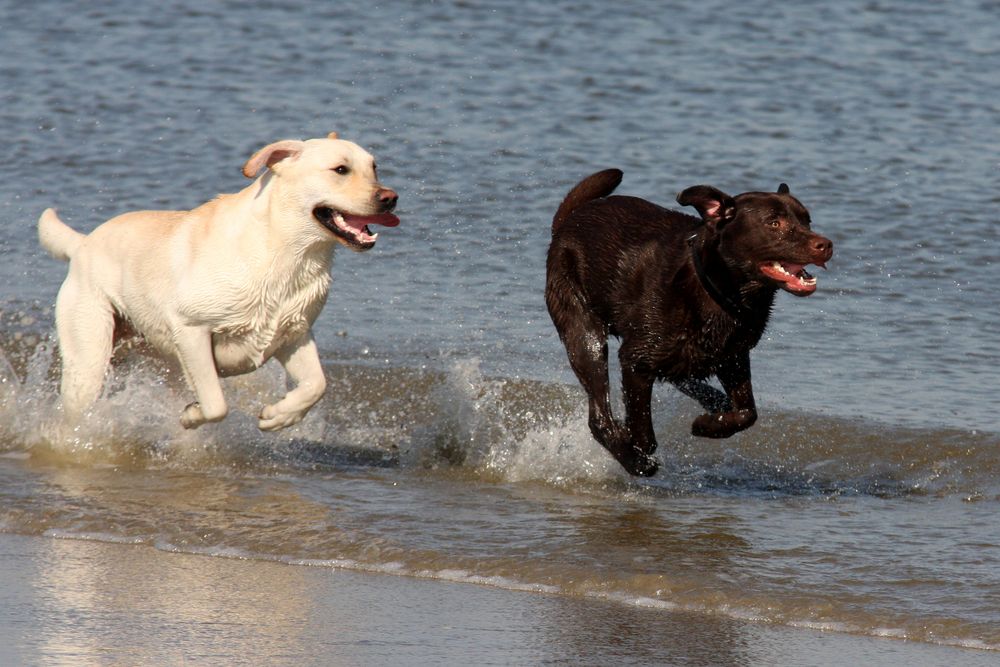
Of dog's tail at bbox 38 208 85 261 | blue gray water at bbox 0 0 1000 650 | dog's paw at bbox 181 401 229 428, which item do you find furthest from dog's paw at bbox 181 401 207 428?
dog's tail at bbox 38 208 85 261

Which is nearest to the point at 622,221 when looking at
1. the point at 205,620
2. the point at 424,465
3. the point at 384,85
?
the point at 424,465

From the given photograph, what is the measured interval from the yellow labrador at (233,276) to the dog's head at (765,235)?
1.32 meters

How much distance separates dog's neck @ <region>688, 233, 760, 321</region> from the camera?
6.73 meters

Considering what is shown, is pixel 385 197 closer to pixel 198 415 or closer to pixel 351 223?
pixel 351 223

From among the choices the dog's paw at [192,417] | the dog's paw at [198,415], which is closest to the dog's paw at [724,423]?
the dog's paw at [198,415]

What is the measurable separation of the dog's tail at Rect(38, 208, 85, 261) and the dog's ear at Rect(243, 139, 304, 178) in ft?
4.49

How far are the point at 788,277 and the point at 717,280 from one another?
0.34m

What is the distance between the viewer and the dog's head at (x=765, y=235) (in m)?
6.51

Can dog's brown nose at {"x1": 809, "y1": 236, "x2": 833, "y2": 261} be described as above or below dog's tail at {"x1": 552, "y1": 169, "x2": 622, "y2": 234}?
above

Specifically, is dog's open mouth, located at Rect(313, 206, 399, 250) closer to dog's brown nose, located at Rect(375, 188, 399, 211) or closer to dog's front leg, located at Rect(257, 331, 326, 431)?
dog's brown nose, located at Rect(375, 188, 399, 211)

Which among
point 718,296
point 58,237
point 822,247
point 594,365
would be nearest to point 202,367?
point 58,237

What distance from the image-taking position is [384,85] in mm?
15430

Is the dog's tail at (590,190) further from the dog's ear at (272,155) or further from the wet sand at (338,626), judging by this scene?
the wet sand at (338,626)

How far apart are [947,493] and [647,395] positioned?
4.75ft
